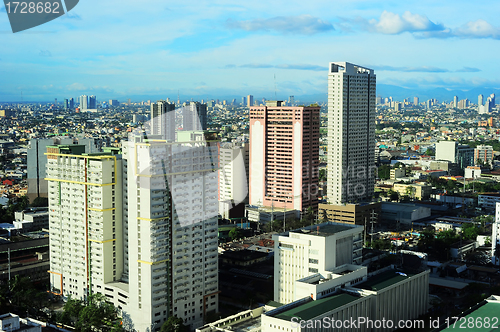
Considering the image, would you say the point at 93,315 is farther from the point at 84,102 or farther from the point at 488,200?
the point at 84,102

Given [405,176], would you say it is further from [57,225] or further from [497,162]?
[57,225]

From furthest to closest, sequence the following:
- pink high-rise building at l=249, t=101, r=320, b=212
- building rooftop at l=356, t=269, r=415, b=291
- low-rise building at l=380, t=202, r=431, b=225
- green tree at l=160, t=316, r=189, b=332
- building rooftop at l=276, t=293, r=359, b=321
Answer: low-rise building at l=380, t=202, r=431, b=225 < pink high-rise building at l=249, t=101, r=320, b=212 < building rooftop at l=356, t=269, r=415, b=291 < green tree at l=160, t=316, r=189, b=332 < building rooftop at l=276, t=293, r=359, b=321

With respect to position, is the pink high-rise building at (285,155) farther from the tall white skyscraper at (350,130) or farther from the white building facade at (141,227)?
the white building facade at (141,227)

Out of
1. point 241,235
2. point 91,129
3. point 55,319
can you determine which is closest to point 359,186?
point 241,235

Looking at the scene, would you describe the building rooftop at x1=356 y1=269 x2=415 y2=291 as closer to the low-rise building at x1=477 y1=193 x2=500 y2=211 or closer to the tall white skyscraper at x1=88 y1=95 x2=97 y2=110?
the low-rise building at x1=477 y1=193 x2=500 y2=211

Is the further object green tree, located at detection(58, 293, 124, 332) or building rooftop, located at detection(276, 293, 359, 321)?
green tree, located at detection(58, 293, 124, 332)

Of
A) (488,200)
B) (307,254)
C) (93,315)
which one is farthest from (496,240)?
(93,315)

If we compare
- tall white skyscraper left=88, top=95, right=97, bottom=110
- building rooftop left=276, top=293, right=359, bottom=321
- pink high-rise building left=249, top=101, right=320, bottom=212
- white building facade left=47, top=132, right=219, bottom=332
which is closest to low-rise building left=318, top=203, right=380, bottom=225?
pink high-rise building left=249, top=101, right=320, bottom=212
